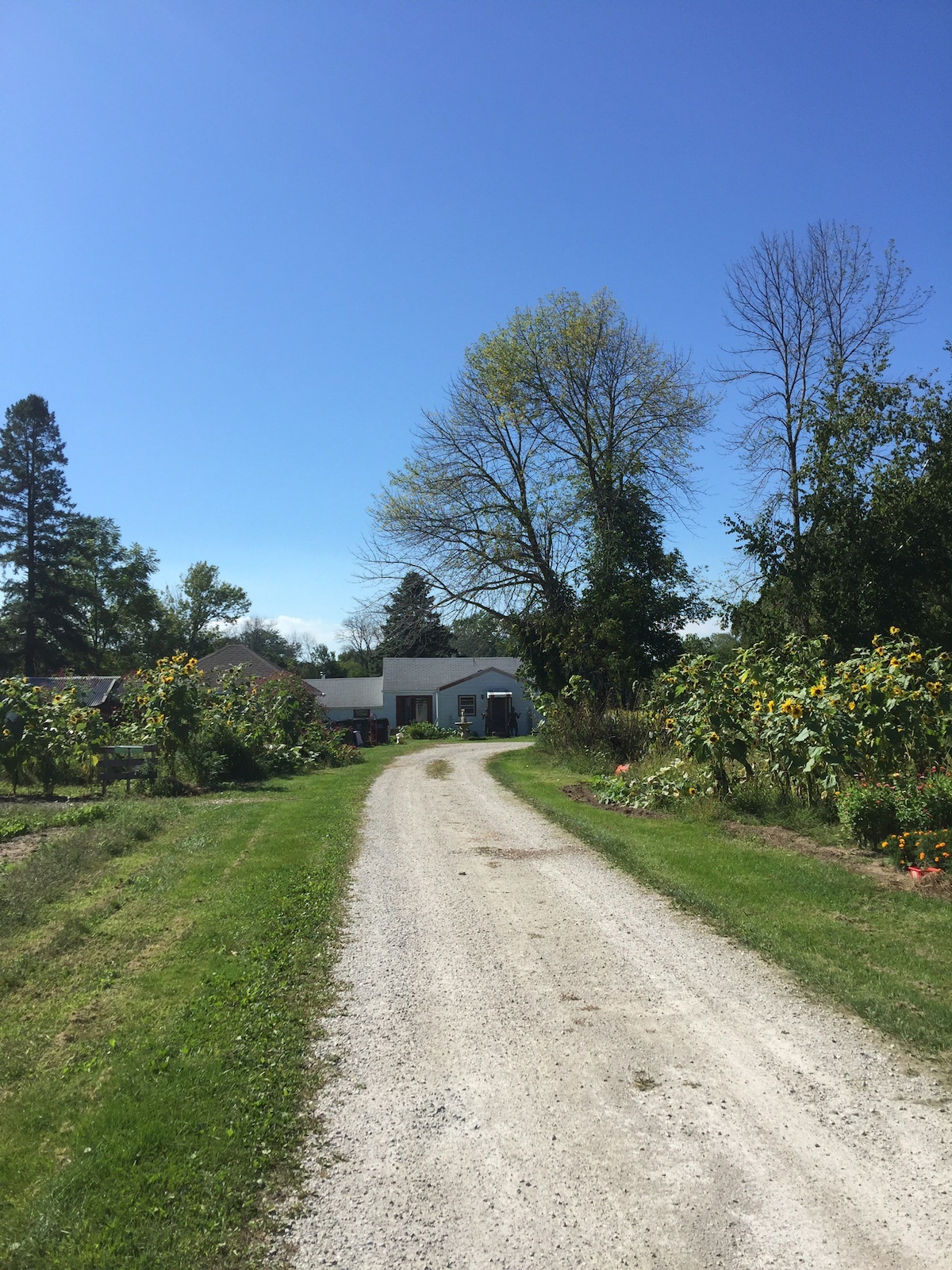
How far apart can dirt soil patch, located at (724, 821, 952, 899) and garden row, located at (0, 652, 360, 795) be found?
10657 millimetres

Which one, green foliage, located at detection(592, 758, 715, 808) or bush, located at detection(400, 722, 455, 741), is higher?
bush, located at detection(400, 722, 455, 741)

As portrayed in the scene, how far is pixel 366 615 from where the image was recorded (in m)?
24.0

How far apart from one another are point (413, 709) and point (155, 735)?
34.6 meters

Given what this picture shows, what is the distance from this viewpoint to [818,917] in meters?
6.37

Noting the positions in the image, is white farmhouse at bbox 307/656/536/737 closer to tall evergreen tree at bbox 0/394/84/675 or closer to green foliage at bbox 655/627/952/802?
tall evergreen tree at bbox 0/394/84/675

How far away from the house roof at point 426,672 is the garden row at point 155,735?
29999 millimetres

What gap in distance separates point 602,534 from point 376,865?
18020 mm

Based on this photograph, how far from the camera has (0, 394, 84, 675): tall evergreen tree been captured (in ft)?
147

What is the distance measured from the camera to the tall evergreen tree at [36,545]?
1759 inches

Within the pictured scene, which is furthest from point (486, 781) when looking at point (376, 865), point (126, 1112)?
point (126, 1112)

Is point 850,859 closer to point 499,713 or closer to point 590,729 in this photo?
point 590,729

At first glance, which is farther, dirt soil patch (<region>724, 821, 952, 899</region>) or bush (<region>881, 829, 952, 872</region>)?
bush (<region>881, 829, 952, 872</region>)

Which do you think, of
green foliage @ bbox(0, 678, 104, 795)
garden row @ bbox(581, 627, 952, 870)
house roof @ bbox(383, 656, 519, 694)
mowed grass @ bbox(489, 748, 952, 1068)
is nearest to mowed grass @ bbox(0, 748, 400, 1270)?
mowed grass @ bbox(489, 748, 952, 1068)

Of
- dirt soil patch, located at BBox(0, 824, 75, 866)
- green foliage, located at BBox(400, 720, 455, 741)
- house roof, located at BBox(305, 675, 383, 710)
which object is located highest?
house roof, located at BBox(305, 675, 383, 710)
